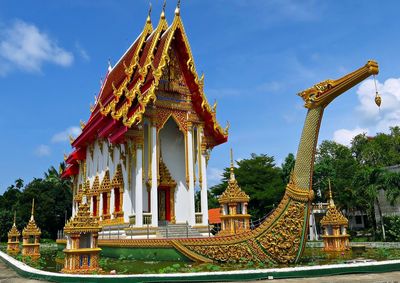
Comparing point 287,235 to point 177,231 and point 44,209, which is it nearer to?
point 177,231

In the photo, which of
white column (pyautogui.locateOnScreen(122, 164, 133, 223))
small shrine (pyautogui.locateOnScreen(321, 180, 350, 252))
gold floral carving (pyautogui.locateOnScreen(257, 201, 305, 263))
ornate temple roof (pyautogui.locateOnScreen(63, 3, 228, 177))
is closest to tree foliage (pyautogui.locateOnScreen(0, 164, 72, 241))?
ornate temple roof (pyautogui.locateOnScreen(63, 3, 228, 177))

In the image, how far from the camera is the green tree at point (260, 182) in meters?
26.4

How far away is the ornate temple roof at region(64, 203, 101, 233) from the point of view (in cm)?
713

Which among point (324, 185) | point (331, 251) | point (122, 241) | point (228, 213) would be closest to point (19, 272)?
point (122, 241)

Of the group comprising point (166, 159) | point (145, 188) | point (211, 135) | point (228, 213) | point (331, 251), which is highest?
point (211, 135)

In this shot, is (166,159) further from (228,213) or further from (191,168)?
(228,213)

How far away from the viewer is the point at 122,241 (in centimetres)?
1141

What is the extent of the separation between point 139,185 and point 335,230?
6.12 meters

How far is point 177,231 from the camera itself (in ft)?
40.6

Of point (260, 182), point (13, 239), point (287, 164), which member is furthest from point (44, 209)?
point (287, 164)

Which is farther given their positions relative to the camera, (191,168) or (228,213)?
(191,168)

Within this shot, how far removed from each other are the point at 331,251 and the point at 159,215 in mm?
5748

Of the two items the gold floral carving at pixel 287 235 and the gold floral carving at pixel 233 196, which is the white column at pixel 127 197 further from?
the gold floral carving at pixel 287 235

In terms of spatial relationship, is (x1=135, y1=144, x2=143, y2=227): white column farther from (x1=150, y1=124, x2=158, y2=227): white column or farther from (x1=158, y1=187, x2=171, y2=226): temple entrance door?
(x1=158, y1=187, x2=171, y2=226): temple entrance door
